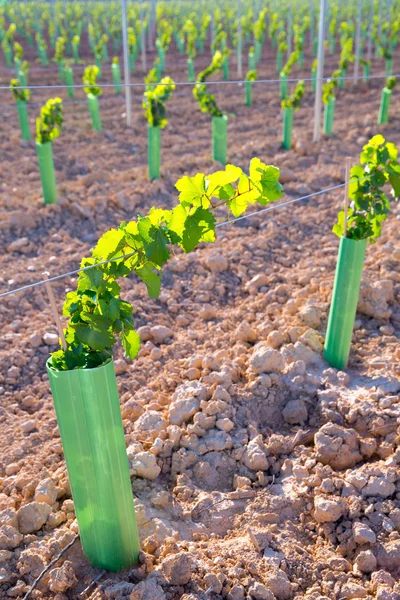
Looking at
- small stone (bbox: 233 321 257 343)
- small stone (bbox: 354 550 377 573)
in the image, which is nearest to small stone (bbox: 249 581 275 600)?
small stone (bbox: 354 550 377 573)

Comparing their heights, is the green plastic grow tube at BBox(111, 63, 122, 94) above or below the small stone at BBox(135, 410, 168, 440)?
below

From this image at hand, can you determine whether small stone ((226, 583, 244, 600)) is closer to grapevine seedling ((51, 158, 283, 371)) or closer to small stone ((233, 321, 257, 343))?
grapevine seedling ((51, 158, 283, 371))

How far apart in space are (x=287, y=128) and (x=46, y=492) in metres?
7.80

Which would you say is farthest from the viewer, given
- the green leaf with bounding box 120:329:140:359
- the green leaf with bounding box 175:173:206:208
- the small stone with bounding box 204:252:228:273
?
the small stone with bounding box 204:252:228:273

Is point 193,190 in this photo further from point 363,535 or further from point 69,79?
point 69,79

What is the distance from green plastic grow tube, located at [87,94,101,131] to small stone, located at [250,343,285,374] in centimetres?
759

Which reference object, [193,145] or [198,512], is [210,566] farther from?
[193,145]

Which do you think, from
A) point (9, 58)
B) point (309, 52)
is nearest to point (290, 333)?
point (9, 58)

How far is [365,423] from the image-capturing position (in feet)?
13.6

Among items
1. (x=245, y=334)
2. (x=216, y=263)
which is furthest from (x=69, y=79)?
(x=245, y=334)

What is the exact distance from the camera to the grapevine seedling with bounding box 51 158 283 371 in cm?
280

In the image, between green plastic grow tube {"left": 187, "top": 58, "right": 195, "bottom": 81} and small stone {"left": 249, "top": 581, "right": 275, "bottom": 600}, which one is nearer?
small stone {"left": 249, "top": 581, "right": 275, "bottom": 600}

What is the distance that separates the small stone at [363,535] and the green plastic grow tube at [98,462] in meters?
1.14

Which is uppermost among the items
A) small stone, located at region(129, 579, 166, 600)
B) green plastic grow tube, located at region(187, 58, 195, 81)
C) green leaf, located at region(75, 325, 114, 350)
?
green leaf, located at region(75, 325, 114, 350)
